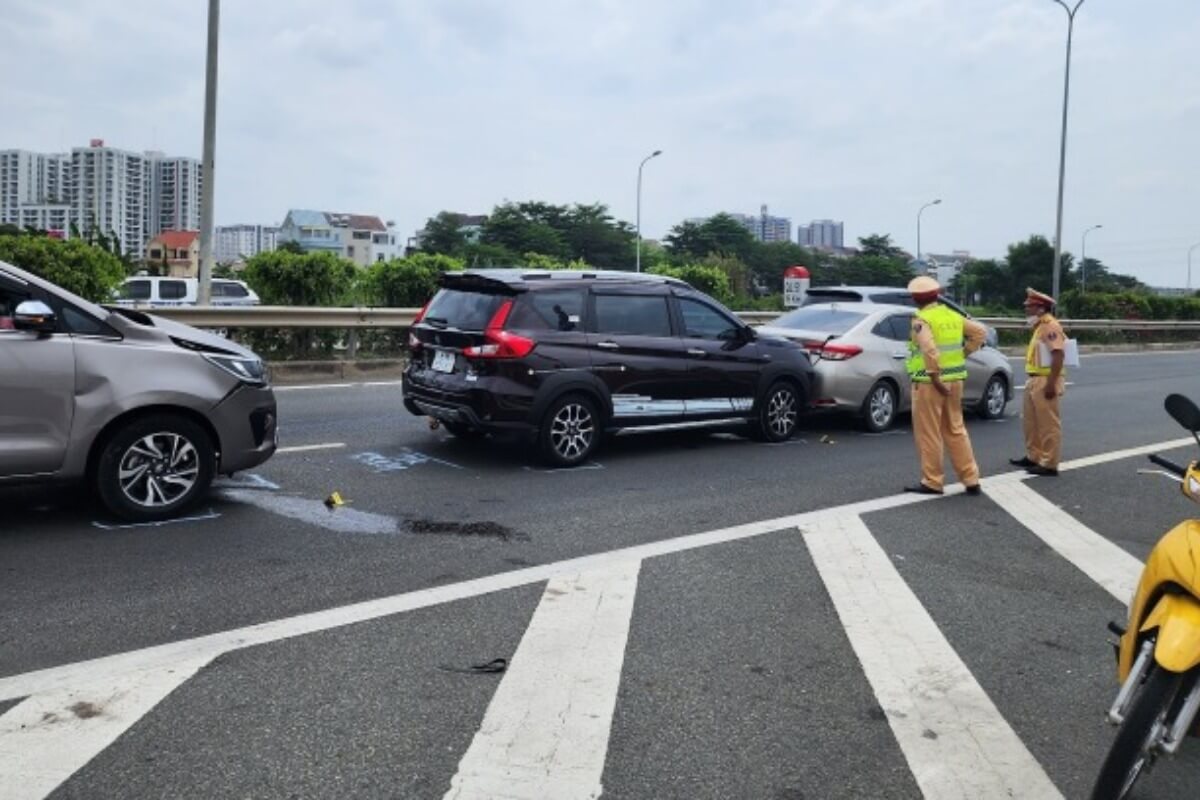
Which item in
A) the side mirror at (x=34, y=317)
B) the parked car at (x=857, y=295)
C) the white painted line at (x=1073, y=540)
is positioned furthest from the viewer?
the parked car at (x=857, y=295)

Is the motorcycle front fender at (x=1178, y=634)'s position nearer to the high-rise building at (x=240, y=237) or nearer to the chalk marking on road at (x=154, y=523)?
the chalk marking on road at (x=154, y=523)

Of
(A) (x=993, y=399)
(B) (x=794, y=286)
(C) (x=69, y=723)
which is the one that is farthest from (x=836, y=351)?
(B) (x=794, y=286)

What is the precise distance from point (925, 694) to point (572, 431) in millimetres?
5193

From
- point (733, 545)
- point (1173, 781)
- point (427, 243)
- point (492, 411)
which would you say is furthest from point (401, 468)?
point (427, 243)

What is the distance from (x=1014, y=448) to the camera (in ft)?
38.1

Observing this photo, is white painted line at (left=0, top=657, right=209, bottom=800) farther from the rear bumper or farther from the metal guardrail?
the metal guardrail

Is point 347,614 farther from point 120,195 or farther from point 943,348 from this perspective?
point 120,195

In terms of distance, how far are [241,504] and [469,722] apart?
13.2 feet

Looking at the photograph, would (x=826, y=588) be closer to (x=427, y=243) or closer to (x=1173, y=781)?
(x=1173, y=781)

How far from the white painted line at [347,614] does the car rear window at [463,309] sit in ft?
7.68

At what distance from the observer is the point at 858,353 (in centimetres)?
1188

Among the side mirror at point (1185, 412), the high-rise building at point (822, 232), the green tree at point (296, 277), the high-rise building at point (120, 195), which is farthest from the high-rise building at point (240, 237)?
the side mirror at point (1185, 412)

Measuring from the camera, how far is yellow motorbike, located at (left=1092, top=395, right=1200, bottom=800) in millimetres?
3043

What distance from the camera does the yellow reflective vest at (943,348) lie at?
842 centimetres
